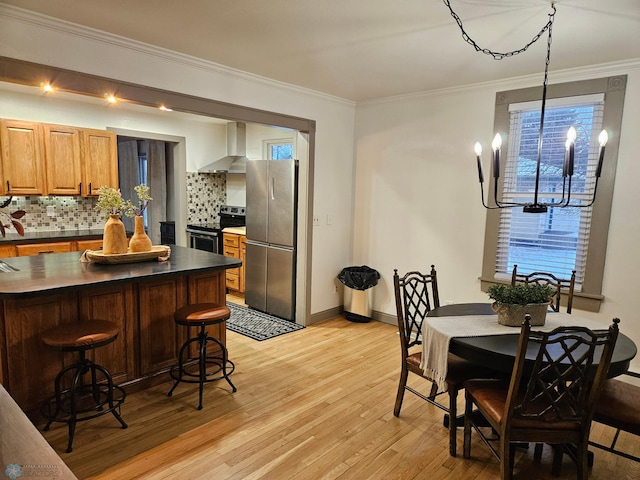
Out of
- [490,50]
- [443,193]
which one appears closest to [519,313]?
[490,50]

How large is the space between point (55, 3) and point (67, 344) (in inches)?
77.7

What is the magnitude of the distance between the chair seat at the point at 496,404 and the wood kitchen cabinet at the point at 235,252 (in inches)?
149

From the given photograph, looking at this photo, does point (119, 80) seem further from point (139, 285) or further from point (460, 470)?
point (460, 470)

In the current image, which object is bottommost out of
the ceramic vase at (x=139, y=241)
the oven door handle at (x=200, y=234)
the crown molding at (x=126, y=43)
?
the oven door handle at (x=200, y=234)

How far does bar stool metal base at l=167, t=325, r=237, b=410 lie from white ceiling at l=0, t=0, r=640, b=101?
2.06m

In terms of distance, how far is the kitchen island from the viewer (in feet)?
7.98

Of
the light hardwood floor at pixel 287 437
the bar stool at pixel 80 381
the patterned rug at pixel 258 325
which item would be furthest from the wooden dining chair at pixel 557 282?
the bar stool at pixel 80 381

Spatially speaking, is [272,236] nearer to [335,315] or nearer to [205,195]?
[335,315]

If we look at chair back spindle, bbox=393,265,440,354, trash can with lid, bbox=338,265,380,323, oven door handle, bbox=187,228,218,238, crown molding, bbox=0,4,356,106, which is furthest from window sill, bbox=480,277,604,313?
oven door handle, bbox=187,228,218,238

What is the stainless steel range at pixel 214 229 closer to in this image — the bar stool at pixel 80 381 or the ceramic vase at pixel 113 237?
the ceramic vase at pixel 113 237

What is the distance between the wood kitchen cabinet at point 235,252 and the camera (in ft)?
18.2

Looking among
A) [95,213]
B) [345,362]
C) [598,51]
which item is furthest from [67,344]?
[598,51]

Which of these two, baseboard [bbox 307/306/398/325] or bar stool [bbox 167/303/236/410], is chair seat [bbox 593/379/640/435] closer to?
bar stool [bbox 167/303/236/410]

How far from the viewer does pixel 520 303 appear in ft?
7.72
